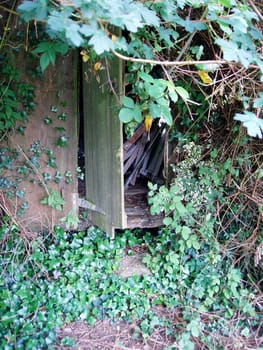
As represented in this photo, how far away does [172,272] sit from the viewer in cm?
306

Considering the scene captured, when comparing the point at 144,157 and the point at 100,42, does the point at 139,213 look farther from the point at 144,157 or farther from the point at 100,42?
the point at 100,42

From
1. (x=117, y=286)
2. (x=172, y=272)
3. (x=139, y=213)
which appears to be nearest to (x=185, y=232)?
(x=172, y=272)

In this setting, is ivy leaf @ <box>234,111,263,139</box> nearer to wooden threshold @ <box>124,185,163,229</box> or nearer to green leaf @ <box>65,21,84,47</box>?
green leaf @ <box>65,21,84,47</box>

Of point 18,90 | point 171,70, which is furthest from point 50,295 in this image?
point 171,70

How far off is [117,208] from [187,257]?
2.77ft

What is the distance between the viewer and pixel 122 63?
2410mm

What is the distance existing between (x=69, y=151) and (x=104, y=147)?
1.51 ft

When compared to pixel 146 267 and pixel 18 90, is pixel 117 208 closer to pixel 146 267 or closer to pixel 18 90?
pixel 146 267

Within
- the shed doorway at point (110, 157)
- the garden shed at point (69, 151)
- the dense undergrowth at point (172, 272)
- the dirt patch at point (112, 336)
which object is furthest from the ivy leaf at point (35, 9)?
the dirt patch at point (112, 336)

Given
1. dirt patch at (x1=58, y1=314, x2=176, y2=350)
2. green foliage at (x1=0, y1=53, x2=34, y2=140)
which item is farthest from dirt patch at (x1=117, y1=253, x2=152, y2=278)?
green foliage at (x1=0, y1=53, x2=34, y2=140)

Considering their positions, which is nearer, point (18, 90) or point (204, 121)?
point (18, 90)

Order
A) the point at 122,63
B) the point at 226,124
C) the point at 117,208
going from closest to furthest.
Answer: the point at 122,63, the point at 117,208, the point at 226,124

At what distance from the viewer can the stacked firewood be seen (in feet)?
11.7

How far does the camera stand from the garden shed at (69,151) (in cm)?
276
